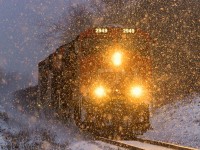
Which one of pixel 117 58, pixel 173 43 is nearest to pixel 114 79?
pixel 117 58

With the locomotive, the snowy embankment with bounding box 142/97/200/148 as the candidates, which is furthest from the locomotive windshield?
the snowy embankment with bounding box 142/97/200/148

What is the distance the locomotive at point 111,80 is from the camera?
12.2 metres

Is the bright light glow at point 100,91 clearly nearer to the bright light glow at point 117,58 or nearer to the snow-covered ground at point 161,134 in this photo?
the bright light glow at point 117,58

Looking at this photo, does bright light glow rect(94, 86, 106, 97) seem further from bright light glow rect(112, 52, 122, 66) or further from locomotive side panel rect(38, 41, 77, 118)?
locomotive side panel rect(38, 41, 77, 118)

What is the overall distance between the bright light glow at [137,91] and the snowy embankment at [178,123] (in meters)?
1.76

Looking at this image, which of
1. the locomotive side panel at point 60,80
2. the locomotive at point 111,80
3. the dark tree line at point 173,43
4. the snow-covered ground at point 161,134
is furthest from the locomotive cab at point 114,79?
the dark tree line at point 173,43

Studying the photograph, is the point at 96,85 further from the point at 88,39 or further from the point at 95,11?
the point at 95,11

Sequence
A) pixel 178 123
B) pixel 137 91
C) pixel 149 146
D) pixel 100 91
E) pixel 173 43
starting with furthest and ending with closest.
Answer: pixel 173 43 → pixel 178 123 → pixel 137 91 → pixel 100 91 → pixel 149 146

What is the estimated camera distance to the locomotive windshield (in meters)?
12.7

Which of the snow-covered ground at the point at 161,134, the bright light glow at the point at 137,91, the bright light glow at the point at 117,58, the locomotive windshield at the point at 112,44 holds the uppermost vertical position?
the locomotive windshield at the point at 112,44

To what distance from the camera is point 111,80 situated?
12.5 m

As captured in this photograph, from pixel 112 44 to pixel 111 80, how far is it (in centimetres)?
134

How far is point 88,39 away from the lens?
41.3 feet

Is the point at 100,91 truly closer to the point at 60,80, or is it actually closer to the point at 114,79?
the point at 114,79
